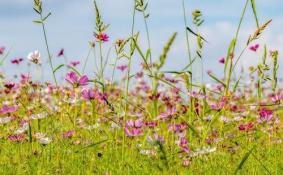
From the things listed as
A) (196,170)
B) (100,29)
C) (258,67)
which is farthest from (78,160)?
(258,67)

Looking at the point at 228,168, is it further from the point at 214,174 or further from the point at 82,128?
the point at 82,128

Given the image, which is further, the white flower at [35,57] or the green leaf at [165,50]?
the white flower at [35,57]

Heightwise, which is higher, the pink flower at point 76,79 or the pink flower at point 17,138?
the pink flower at point 76,79

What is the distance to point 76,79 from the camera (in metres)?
2.89

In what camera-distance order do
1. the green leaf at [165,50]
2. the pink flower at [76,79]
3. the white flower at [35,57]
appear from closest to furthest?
the green leaf at [165,50]
the pink flower at [76,79]
the white flower at [35,57]

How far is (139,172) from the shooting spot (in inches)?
130

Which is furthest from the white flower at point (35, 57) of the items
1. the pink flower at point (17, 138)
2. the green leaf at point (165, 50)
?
the green leaf at point (165, 50)

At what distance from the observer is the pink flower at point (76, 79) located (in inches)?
113

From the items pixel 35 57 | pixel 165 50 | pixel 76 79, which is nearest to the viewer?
pixel 165 50

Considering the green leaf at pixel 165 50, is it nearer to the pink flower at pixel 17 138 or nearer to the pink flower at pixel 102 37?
the pink flower at pixel 102 37

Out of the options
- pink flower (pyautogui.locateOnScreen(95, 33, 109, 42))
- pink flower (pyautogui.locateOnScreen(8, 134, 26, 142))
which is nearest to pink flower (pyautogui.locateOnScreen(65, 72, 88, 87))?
pink flower (pyautogui.locateOnScreen(95, 33, 109, 42))

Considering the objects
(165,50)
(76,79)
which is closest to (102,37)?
(76,79)

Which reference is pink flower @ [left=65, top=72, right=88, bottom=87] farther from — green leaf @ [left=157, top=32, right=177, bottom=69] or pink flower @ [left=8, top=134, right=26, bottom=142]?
pink flower @ [left=8, top=134, right=26, bottom=142]

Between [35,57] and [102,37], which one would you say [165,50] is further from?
[35,57]
